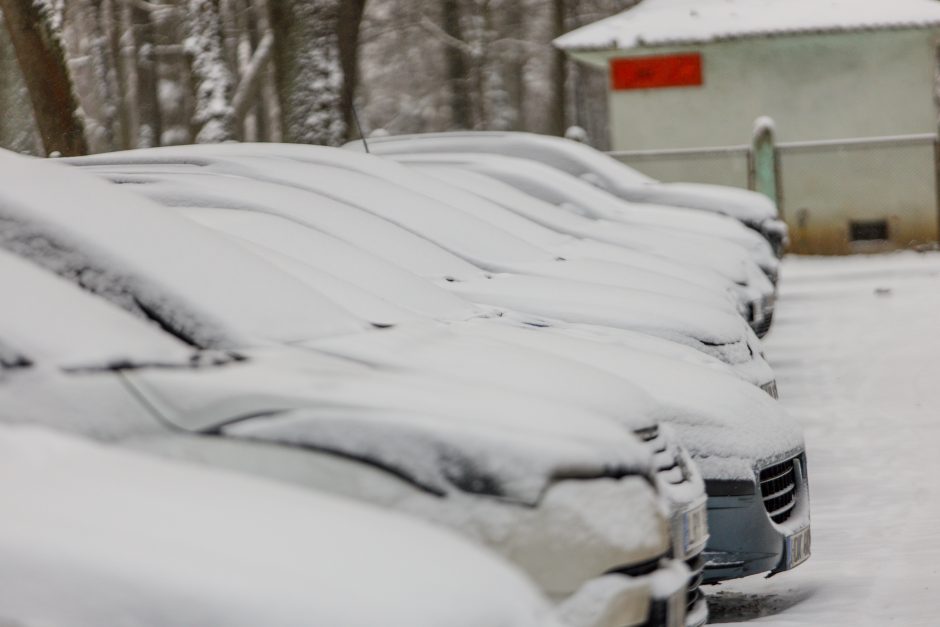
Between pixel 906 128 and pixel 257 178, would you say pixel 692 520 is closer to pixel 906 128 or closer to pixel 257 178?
pixel 257 178

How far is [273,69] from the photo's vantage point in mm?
24797

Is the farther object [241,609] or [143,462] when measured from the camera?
[143,462]

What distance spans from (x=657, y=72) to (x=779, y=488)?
2009cm

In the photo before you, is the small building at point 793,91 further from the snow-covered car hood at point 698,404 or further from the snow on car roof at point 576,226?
the snow-covered car hood at point 698,404

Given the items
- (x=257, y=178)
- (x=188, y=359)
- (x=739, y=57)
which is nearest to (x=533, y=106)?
(x=739, y=57)

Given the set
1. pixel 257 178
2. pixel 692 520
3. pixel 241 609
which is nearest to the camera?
pixel 241 609

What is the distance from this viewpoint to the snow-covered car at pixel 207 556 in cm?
273

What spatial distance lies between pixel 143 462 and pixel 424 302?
117 inches

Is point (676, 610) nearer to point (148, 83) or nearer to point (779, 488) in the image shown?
point (779, 488)

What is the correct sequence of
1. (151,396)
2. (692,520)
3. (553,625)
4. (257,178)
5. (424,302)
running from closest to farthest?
(553,625) < (151,396) < (692,520) < (424,302) < (257,178)

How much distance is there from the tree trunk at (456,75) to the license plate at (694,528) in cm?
2451

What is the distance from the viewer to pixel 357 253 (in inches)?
249

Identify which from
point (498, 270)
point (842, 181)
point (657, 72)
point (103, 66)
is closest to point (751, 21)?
point (657, 72)

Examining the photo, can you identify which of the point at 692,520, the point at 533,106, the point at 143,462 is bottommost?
the point at 533,106
